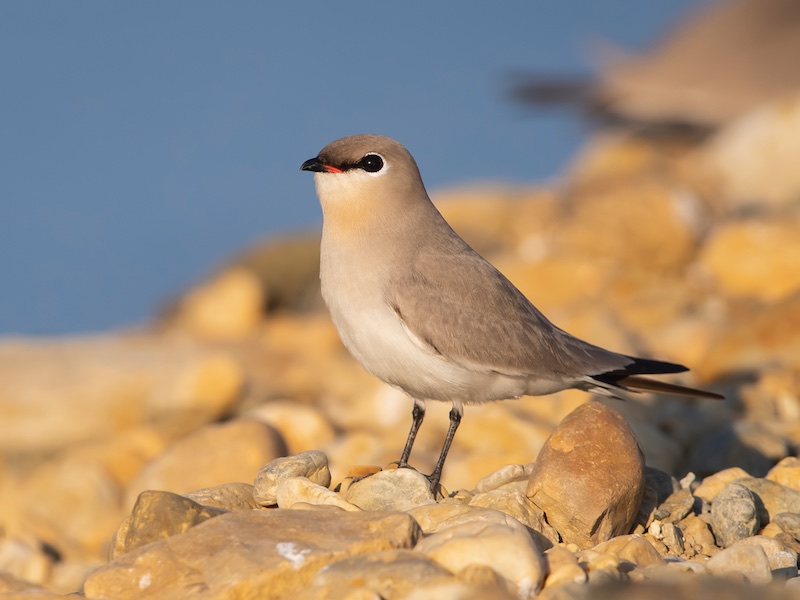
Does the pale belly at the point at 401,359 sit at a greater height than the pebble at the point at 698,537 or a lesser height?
greater

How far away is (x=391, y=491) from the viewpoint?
17.2ft

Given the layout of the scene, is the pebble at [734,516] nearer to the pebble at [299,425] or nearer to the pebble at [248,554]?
the pebble at [248,554]

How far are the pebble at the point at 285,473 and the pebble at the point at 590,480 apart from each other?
1029 millimetres

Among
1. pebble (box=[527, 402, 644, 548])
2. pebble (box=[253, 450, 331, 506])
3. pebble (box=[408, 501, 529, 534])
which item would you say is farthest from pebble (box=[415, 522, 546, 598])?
pebble (box=[253, 450, 331, 506])

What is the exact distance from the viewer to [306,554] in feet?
13.3

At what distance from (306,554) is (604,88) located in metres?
13.5

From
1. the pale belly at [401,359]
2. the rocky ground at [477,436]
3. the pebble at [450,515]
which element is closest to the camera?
the rocky ground at [477,436]

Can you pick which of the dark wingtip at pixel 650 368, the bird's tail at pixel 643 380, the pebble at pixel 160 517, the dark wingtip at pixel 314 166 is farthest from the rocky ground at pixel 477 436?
the dark wingtip at pixel 314 166

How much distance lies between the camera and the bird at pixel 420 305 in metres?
5.73

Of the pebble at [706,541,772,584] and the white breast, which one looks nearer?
the pebble at [706,541,772,584]

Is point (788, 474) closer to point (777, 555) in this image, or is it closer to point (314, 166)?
point (777, 555)

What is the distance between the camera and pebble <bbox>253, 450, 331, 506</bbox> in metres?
5.25

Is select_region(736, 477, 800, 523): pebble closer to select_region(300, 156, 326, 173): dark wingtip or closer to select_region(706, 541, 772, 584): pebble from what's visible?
select_region(706, 541, 772, 584): pebble

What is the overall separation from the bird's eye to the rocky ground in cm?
162
